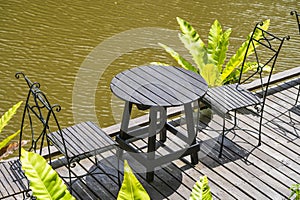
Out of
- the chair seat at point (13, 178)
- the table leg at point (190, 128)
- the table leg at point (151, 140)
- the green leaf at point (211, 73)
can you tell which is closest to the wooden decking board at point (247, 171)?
the table leg at point (190, 128)

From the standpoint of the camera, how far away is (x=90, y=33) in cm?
804

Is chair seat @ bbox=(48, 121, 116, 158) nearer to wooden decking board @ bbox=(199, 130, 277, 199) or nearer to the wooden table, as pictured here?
the wooden table

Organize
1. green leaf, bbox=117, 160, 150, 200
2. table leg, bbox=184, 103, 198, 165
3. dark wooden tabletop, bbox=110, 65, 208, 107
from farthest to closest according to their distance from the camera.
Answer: table leg, bbox=184, 103, 198, 165 → dark wooden tabletop, bbox=110, 65, 208, 107 → green leaf, bbox=117, 160, 150, 200

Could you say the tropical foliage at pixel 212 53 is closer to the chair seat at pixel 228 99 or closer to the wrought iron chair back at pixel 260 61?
the wrought iron chair back at pixel 260 61

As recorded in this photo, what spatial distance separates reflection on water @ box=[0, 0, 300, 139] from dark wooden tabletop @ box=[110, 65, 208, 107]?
1.40 m

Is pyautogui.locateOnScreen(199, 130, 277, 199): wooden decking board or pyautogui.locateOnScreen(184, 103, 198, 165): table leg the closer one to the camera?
pyautogui.locateOnScreen(199, 130, 277, 199): wooden decking board

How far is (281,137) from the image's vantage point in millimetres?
5297

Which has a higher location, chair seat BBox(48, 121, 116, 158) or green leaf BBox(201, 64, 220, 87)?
chair seat BBox(48, 121, 116, 158)

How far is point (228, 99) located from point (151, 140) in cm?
89

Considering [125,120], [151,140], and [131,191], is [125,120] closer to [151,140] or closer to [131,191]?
[151,140]

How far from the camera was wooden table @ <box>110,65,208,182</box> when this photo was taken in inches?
175

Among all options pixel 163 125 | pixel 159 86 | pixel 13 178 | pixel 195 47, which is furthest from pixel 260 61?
pixel 13 178

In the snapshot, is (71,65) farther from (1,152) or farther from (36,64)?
(1,152)

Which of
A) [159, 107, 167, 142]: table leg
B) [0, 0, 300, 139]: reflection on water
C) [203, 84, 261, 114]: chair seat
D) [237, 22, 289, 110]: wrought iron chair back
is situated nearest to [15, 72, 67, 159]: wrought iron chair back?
[0, 0, 300, 139]: reflection on water
